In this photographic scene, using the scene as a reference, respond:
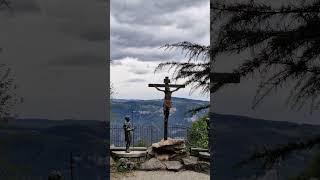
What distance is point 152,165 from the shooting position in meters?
10.7

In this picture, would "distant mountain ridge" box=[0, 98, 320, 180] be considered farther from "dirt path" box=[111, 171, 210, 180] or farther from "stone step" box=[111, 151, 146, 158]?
"stone step" box=[111, 151, 146, 158]

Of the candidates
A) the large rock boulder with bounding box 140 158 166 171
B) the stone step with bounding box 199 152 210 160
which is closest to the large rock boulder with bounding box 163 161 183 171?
the large rock boulder with bounding box 140 158 166 171

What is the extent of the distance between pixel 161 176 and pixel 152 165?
0.83m

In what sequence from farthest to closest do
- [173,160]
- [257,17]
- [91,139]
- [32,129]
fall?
1. [173,160]
2. [91,139]
3. [32,129]
4. [257,17]

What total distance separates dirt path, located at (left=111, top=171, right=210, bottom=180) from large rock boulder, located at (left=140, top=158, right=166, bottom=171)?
0.70 feet

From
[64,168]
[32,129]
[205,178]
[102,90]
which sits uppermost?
[102,90]

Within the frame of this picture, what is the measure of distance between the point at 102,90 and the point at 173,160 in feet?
21.0

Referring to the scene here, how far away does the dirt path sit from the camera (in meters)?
9.78

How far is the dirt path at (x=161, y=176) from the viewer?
9.78 m

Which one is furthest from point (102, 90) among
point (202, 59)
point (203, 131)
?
point (203, 131)

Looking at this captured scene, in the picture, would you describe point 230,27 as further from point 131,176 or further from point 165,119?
point 165,119

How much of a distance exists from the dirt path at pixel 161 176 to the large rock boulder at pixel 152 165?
0.70 feet

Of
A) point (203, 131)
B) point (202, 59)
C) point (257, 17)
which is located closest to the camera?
point (257, 17)

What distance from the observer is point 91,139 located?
5.70 meters
